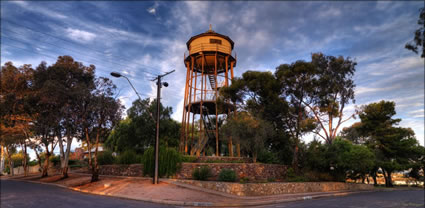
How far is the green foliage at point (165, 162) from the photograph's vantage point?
1944 centimetres

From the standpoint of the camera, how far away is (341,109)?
30.2 m

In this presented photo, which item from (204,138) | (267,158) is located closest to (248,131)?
(267,158)

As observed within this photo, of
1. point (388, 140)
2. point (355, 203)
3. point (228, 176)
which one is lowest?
point (355, 203)

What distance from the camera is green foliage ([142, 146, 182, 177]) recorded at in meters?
19.4

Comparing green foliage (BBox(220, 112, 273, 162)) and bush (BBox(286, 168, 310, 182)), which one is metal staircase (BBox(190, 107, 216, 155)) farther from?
bush (BBox(286, 168, 310, 182))

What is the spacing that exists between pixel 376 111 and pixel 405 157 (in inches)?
295

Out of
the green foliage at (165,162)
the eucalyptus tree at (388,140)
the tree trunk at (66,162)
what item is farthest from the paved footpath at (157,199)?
the eucalyptus tree at (388,140)

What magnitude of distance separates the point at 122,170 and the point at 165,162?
5.98 metres

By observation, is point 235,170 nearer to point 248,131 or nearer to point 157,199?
point 248,131

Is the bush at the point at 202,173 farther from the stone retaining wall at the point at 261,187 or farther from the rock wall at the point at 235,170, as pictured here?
the stone retaining wall at the point at 261,187

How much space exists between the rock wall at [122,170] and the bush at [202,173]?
570 centimetres

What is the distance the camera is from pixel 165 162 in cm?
1955

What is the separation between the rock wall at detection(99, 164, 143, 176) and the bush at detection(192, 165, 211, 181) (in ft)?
18.7

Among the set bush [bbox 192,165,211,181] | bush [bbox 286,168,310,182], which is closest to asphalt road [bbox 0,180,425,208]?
bush [bbox 286,168,310,182]
